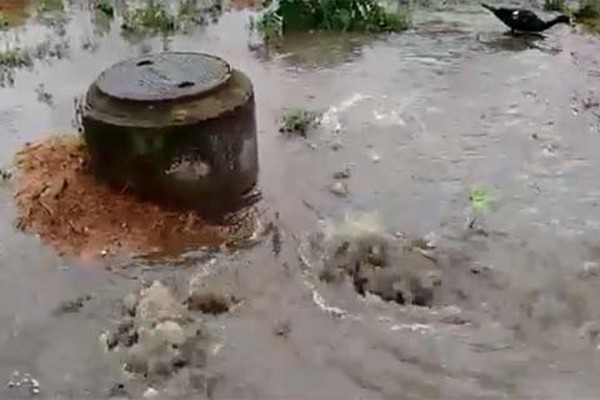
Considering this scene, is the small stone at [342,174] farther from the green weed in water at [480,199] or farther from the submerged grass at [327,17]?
the submerged grass at [327,17]

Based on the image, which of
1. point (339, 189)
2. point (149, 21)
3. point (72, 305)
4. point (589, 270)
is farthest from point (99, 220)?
point (149, 21)

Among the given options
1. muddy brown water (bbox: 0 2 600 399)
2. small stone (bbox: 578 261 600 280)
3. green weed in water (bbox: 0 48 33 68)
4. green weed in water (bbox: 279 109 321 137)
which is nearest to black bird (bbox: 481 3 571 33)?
muddy brown water (bbox: 0 2 600 399)

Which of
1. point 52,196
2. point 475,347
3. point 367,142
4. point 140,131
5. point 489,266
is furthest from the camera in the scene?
point 367,142

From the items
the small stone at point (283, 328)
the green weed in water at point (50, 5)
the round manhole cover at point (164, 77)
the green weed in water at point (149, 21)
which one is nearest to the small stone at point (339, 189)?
the round manhole cover at point (164, 77)

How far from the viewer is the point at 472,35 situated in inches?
393

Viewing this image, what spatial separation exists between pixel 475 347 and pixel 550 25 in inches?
219

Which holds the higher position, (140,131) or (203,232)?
(140,131)

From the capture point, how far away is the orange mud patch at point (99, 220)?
21.0 feet

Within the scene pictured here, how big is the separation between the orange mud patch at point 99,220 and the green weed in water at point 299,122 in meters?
1.35

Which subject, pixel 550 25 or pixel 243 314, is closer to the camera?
pixel 243 314

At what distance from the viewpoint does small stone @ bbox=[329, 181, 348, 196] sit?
6.91 metres

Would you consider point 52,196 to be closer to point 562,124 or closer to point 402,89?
point 402,89

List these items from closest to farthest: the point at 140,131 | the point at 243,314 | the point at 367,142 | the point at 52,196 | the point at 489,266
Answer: the point at 243,314
the point at 489,266
the point at 140,131
the point at 52,196
the point at 367,142

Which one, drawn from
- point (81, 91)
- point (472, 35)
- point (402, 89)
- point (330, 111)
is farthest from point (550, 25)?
point (81, 91)
